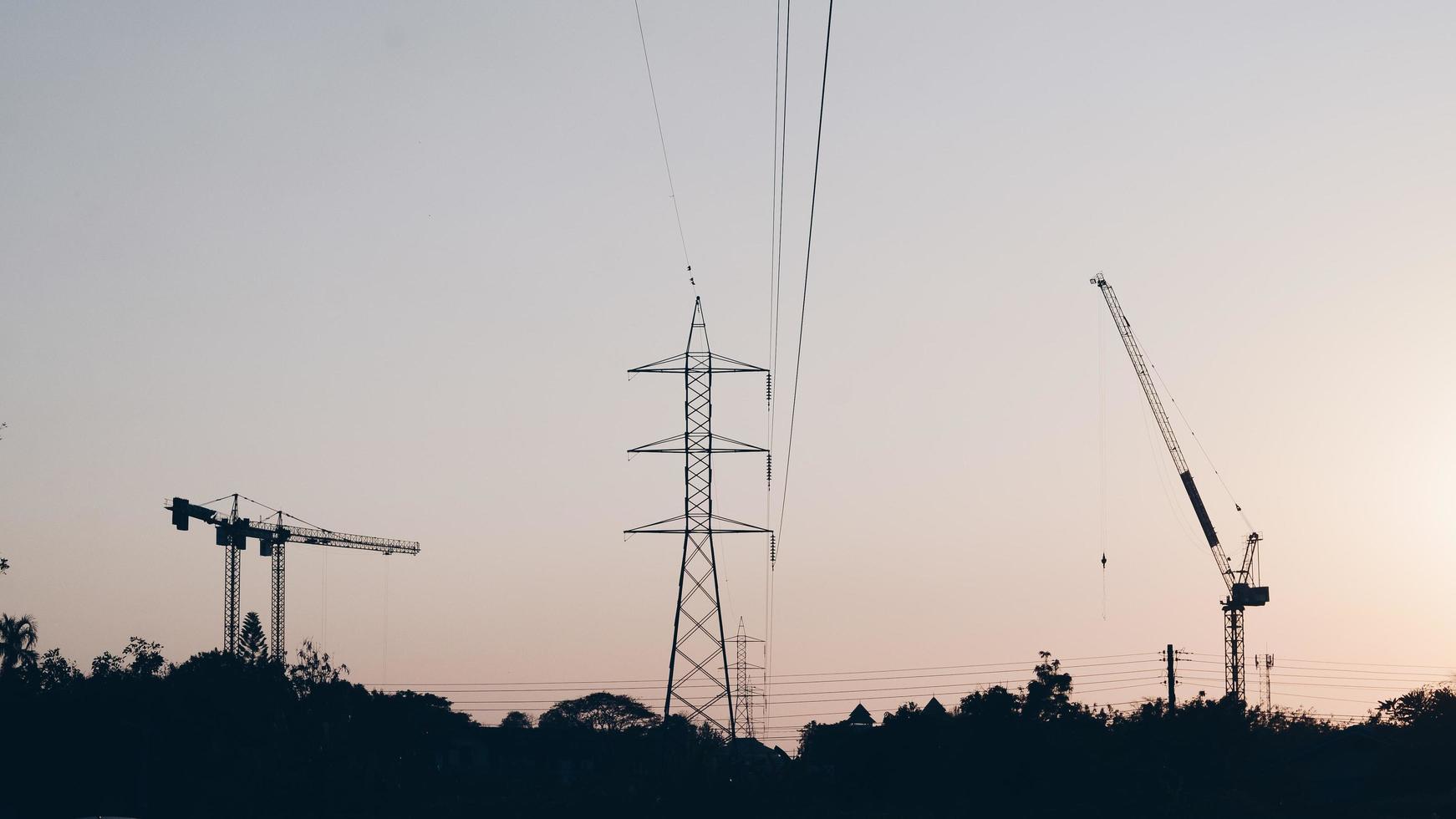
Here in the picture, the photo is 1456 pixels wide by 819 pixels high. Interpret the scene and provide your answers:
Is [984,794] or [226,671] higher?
[226,671]

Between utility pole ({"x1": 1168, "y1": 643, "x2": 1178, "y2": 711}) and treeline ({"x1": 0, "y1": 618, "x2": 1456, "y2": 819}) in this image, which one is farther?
utility pole ({"x1": 1168, "y1": 643, "x2": 1178, "y2": 711})

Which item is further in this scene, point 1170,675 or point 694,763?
point 1170,675

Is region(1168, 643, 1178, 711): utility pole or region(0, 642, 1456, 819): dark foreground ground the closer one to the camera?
region(0, 642, 1456, 819): dark foreground ground

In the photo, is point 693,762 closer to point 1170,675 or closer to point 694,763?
point 694,763

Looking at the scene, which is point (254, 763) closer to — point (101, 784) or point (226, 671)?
point (101, 784)

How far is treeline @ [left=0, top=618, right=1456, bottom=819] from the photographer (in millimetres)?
71188

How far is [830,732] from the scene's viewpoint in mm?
131000

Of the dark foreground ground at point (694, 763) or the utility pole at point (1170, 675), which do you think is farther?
the utility pole at point (1170, 675)

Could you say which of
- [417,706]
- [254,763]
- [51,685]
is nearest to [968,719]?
[417,706]

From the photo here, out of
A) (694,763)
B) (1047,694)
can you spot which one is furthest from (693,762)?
(1047,694)

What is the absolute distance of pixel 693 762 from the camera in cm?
6950

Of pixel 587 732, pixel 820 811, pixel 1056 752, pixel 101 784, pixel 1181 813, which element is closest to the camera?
pixel 820 811

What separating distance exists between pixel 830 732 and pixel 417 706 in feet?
164

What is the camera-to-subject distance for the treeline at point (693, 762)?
7119 cm
